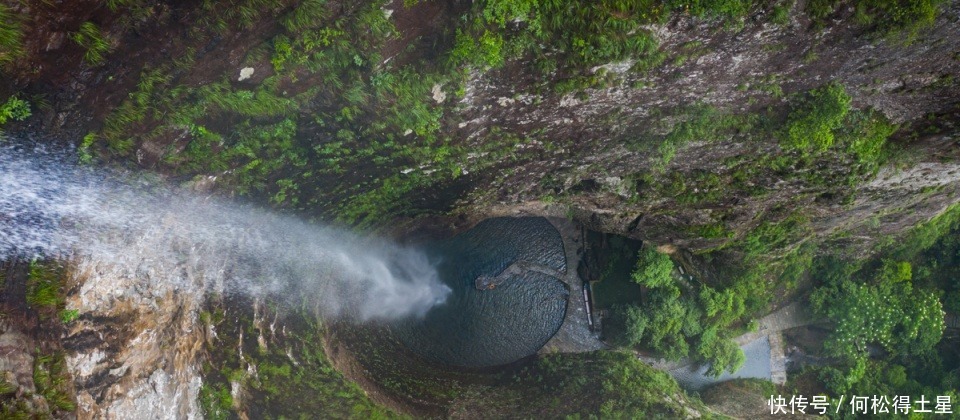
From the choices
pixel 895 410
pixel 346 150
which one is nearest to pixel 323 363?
pixel 346 150

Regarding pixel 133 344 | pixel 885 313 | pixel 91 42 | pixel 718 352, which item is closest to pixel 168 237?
pixel 133 344

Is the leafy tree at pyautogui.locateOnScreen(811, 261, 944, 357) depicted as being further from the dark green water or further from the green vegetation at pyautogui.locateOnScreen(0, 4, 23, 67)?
the green vegetation at pyautogui.locateOnScreen(0, 4, 23, 67)

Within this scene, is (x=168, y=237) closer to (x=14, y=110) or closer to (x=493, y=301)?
(x=14, y=110)

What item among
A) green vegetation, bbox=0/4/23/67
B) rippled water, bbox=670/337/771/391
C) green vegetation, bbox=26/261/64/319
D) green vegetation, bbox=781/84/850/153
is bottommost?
rippled water, bbox=670/337/771/391

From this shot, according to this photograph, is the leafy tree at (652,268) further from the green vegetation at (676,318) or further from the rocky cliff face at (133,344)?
the rocky cliff face at (133,344)

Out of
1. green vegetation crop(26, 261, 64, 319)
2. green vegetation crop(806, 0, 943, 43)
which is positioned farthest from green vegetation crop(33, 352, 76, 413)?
green vegetation crop(806, 0, 943, 43)

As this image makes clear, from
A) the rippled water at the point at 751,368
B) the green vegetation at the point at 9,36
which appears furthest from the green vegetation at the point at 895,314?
the green vegetation at the point at 9,36
